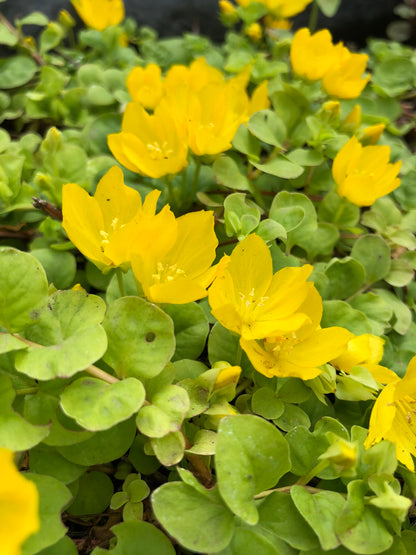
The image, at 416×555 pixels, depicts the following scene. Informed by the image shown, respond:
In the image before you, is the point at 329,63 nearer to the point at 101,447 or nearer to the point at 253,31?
the point at 253,31

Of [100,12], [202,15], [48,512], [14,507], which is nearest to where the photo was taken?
[14,507]

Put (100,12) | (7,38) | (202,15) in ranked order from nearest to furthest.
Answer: (7,38), (100,12), (202,15)

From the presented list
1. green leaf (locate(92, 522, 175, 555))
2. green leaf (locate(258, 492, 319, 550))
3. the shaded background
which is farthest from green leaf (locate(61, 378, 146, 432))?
the shaded background

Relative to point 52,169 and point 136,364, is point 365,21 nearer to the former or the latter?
point 52,169

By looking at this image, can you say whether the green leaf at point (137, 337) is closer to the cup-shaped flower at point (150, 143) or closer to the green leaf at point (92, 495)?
the green leaf at point (92, 495)

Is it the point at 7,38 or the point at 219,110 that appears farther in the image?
the point at 7,38

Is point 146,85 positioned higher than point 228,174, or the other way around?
point 146,85

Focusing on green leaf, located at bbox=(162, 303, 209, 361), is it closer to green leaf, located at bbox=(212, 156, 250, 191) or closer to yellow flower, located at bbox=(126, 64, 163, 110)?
green leaf, located at bbox=(212, 156, 250, 191)

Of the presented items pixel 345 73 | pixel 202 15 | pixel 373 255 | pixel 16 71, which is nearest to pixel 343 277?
pixel 373 255
